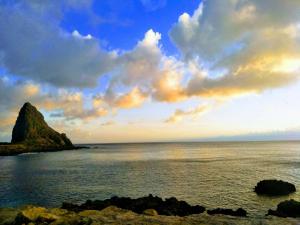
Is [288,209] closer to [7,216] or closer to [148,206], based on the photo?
[148,206]

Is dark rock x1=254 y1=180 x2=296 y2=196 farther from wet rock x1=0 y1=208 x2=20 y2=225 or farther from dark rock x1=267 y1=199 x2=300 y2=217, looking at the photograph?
wet rock x1=0 y1=208 x2=20 y2=225

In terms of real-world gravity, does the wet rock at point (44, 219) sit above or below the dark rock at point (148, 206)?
above

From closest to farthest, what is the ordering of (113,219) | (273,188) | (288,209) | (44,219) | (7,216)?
(44,219) → (113,219) → (7,216) → (288,209) → (273,188)

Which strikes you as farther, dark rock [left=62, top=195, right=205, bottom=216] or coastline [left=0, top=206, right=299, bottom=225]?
dark rock [left=62, top=195, right=205, bottom=216]

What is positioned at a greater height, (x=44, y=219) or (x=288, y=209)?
(x=44, y=219)

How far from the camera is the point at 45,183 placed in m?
68.8

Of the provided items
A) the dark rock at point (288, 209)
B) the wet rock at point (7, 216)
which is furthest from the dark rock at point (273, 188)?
the wet rock at point (7, 216)

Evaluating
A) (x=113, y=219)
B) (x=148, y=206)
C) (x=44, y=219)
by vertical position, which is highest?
(x=44, y=219)

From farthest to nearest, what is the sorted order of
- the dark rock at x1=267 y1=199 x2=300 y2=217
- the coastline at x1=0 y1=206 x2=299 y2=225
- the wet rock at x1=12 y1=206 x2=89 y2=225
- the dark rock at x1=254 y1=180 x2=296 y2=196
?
the dark rock at x1=254 y1=180 x2=296 y2=196
the dark rock at x1=267 y1=199 x2=300 y2=217
the coastline at x1=0 y1=206 x2=299 y2=225
the wet rock at x1=12 y1=206 x2=89 y2=225

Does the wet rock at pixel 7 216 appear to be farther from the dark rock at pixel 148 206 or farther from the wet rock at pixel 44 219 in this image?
the dark rock at pixel 148 206

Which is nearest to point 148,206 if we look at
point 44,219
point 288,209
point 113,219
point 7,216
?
point 113,219

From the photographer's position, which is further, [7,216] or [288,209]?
[288,209]

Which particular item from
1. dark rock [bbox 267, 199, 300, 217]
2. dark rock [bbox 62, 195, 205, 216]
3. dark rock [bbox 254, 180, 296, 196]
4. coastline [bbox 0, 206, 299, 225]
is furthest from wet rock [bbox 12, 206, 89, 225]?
dark rock [bbox 254, 180, 296, 196]

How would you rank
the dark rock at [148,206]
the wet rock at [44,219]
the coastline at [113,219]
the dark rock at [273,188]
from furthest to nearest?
the dark rock at [273,188], the dark rock at [148,206], the coastline at [113,219], the wet rock at [44,219]
